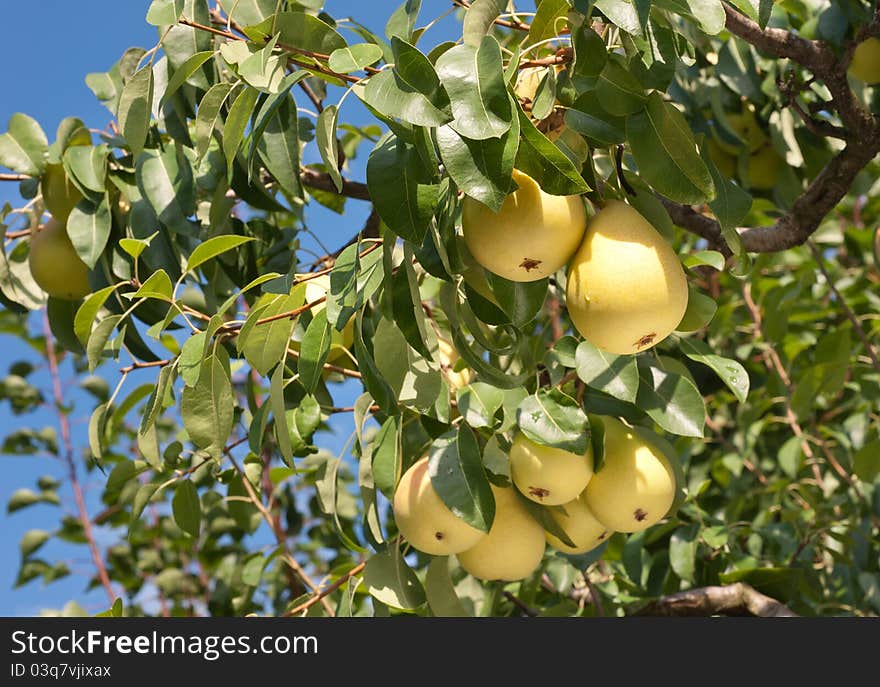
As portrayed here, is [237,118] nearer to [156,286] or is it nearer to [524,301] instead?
[156,286]

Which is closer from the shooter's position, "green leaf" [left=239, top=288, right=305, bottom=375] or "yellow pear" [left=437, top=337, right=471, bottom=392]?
"green leaf" [left=239, top=288, right=305, bottom=375]

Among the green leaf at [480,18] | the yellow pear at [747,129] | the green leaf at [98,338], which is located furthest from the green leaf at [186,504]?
the yellow pear at [747,129]

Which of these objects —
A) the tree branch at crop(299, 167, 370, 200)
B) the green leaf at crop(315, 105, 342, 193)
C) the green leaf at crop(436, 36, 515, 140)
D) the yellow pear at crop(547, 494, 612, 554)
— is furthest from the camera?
the tree branch at crop(299, 167, 370, 200)

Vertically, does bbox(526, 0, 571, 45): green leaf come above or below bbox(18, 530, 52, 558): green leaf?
above

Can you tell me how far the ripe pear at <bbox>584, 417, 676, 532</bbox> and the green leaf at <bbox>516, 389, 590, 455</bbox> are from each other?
0.16m

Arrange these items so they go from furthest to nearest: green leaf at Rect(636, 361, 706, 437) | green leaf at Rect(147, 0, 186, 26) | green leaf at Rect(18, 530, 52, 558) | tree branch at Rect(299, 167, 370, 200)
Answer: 1. green leaf at Rect(18, 530, 52, 558)
2. tree branch at Rect(299, 167, 370, 200)
3. green leaf at Rect(636, 361, 706, 437)
4. green leaf at Rect(147, 0, 186, 26)

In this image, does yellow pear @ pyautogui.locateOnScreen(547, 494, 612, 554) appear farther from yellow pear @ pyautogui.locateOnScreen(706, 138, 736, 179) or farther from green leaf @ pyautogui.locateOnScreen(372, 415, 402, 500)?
yellow pear @ pyautogui.locateOnScreen(706, 138, 736, 179)

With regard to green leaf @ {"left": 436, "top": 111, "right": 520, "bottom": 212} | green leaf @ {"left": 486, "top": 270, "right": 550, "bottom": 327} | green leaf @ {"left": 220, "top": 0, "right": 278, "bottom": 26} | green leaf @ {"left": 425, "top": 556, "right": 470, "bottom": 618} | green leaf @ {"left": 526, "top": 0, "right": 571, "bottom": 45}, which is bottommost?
green leaf @ {"left": 425, "top": 556, "right": 470, "bottom": 618}

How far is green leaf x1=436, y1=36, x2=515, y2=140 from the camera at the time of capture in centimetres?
98

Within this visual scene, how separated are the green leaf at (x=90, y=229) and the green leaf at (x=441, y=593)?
801 millimetres

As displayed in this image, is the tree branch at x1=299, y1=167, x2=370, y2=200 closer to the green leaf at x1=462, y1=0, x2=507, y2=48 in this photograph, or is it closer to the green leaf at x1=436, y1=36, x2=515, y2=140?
the green leaf at x1=462, y1=0, x2=507, y2=48

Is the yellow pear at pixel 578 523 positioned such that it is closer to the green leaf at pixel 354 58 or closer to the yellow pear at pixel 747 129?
the green leaf at pixel 354 58

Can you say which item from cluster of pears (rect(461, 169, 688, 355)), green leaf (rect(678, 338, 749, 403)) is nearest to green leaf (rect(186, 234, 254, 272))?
cluster of pears (rect(461, 169, 688, 355))

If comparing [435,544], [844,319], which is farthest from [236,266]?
[844,319]
